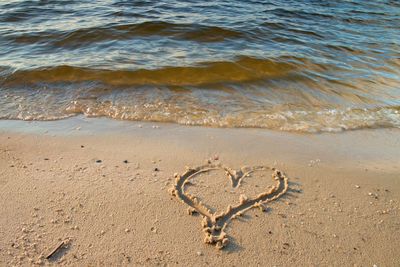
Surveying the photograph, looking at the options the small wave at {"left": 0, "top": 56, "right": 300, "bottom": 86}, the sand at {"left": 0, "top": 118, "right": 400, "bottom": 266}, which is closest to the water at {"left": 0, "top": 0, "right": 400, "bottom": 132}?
the small wave at {"left": 0, "top": 56, "right": 300, "bottom": 86}

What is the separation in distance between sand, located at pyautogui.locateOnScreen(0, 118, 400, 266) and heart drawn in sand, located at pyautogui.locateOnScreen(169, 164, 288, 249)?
37mm

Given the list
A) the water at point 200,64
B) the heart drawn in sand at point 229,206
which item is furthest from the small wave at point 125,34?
the heart drawn in sand at point 229,206

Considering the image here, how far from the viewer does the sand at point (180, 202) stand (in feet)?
7.39

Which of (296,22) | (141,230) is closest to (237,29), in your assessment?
(296,22)

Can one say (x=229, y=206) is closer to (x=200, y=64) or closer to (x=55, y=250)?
(x=55, y=250)

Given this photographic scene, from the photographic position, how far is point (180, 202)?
2.69 m

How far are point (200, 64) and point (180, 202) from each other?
11.9 ft

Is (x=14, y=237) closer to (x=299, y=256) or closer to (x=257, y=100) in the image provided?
(x=299, y=256)

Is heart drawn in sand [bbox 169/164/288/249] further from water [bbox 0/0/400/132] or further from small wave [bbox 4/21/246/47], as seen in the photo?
small wave [bbox 4/21/246/47]

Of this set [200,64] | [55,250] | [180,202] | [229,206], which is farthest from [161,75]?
[55,250]

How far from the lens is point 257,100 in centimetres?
476

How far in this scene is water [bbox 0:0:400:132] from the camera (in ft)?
14.3

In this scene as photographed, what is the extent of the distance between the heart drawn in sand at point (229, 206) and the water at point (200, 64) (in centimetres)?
104

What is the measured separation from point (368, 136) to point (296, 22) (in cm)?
601
